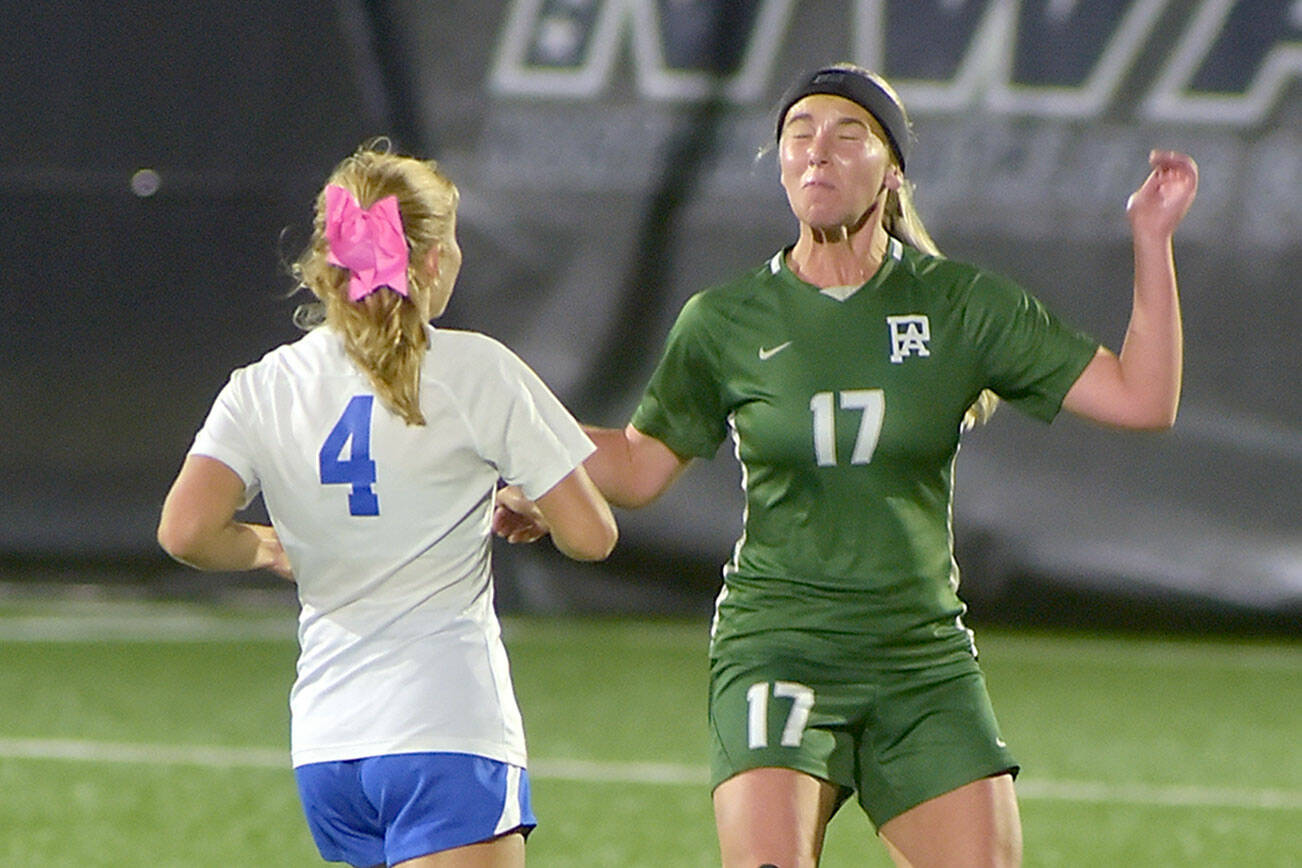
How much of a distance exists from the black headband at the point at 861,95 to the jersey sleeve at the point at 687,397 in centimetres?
41

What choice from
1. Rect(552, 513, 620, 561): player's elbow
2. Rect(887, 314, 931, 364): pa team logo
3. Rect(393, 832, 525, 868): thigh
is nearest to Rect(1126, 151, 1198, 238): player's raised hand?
Rect(887, 314, 931, 364): pa team logo

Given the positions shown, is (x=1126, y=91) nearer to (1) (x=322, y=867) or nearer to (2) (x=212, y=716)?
(2) (x=212, y=716)

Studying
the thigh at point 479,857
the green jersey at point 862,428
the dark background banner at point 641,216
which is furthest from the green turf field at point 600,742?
the thigh at point 479,857

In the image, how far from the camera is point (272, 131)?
372 inches

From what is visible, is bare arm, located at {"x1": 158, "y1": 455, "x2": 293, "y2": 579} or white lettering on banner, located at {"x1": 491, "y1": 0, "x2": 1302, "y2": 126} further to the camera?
white lettering on banner, located at {"x1": 491, "y1": 0, "x2": 1302, "y2": 126}

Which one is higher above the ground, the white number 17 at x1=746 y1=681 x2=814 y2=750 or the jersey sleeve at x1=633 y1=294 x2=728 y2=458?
the jersey sleeve at x1=633 y1=294 x2=728 y2=458

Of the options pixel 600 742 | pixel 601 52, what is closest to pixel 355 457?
pixel 600 742

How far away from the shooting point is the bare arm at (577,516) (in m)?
3.43

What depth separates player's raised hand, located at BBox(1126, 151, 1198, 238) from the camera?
386 cm

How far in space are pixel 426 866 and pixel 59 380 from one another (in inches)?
269

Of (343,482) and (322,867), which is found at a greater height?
(343,482)

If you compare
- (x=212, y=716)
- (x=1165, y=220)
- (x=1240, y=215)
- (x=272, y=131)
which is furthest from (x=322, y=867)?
(x=1240, y=215)

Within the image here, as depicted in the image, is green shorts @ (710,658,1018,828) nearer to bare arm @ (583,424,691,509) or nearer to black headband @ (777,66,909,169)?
bare arm @ (583,424,691,509)

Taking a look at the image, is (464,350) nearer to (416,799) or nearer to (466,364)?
(466,364)
